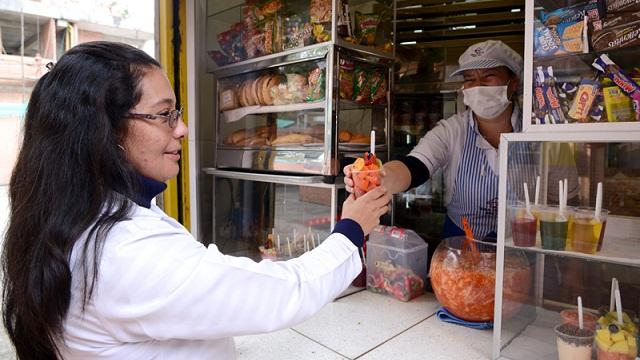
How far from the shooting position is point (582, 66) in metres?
1.23

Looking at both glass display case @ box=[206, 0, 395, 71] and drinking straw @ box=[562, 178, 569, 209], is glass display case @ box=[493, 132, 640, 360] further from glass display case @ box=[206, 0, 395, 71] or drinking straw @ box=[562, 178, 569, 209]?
glass display case @ box=[206, 0, 395, 71]

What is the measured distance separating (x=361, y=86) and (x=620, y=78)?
1.20 m

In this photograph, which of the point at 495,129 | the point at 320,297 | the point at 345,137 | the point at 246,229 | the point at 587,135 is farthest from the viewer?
the point at 246,229

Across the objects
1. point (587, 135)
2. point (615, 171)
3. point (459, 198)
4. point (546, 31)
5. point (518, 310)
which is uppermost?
point (546, 31)

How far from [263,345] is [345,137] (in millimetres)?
1111

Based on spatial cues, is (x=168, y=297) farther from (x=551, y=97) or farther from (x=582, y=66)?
Result: (x=582, y=66)

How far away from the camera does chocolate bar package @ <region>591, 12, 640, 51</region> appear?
3.76 ft

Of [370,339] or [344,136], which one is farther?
[344,136]

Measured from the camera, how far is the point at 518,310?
4.43 ft

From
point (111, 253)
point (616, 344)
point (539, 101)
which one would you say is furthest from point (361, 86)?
point (111, 253)

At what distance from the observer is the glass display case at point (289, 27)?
80.5 inches

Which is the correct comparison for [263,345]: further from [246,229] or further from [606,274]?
[246,229]

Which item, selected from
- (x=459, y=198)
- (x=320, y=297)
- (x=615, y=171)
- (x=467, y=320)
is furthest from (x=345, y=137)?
(x=320, y=297)

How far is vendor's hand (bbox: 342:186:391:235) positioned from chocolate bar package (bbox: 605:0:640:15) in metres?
0.83
